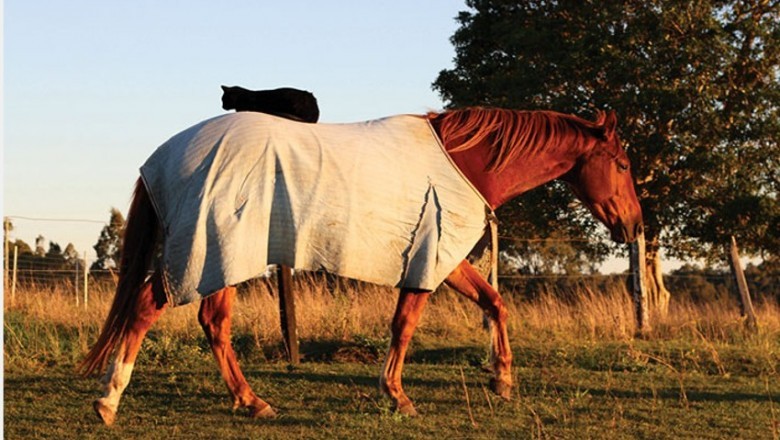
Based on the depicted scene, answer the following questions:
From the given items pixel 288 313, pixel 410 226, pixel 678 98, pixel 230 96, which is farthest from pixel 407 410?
pixel 678 98

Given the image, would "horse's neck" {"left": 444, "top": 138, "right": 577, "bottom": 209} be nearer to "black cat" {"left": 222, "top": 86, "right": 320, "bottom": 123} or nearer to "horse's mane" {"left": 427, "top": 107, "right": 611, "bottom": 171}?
"horse's mane" {"left": 427, "top": 107, "right": 611, "bottom": 171}

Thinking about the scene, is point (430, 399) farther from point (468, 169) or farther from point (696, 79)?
point (696, 79)

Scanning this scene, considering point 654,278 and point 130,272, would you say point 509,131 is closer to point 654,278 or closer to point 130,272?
point 130,272

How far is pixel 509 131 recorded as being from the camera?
259 inches

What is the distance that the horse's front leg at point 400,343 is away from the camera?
611cm

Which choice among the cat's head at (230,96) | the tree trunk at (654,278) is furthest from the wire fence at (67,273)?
the cat's head at (230,96)

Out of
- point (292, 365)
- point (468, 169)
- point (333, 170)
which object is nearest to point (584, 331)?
point (292, 365)

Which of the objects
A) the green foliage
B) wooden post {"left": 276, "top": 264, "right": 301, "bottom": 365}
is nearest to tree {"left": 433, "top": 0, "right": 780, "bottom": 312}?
the green foliage

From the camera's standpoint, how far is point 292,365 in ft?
27.0

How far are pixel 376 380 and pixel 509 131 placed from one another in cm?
235

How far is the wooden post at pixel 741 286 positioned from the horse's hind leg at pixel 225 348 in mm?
10363

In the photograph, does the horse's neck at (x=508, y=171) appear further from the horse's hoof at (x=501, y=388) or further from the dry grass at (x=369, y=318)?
the dry grass at (x=369, y=318)

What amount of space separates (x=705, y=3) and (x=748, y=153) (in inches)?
108

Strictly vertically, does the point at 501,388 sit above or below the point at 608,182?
below
